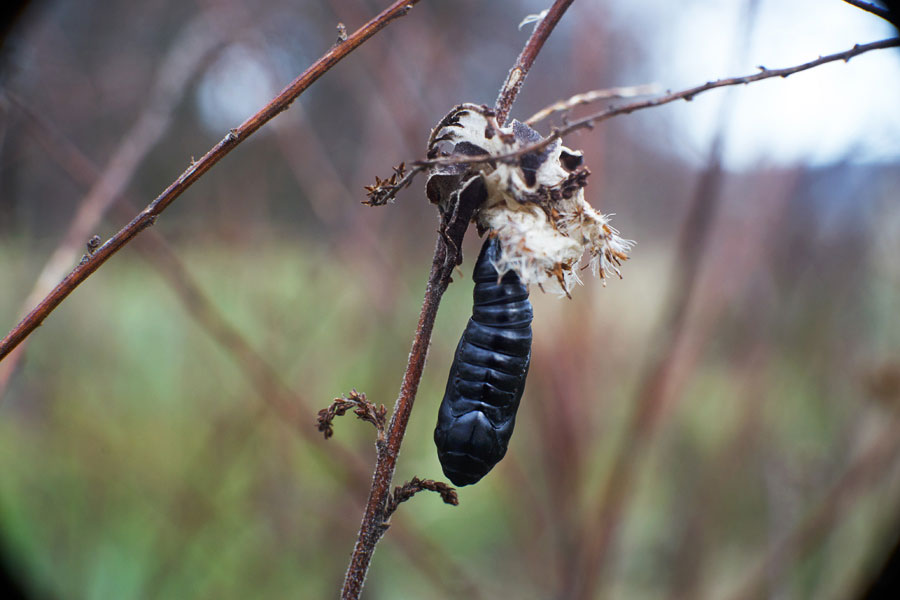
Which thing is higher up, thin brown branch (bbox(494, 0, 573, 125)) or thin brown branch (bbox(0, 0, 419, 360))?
thin brown branch (bbox(494, 0, 573, 125))

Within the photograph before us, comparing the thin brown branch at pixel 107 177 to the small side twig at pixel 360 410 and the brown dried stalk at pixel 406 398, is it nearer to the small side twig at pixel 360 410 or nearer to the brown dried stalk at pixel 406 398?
the small side twig at pixel 360 410

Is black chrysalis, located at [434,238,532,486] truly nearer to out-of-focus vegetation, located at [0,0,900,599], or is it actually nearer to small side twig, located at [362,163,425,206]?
small side twig, located at [362,163,425,206]

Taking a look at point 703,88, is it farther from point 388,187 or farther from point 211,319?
point 211,319

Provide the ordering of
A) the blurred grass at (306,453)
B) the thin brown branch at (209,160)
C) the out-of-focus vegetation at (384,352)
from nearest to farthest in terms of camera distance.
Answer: the thin brown branch at (209,160) → the out-of-focus vegetation at (384,352) → the blurred grass at (306,453)

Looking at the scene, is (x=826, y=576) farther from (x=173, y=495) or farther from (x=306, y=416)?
(x=173, y=495)

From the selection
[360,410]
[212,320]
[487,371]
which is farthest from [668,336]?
[212,320]

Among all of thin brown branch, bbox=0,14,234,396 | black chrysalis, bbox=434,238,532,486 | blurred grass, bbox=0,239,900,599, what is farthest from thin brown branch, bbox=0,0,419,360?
blurred grass, bbox=0,239,900,599

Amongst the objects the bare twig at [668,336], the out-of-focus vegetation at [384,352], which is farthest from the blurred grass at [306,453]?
the bare twig at [668,336]
